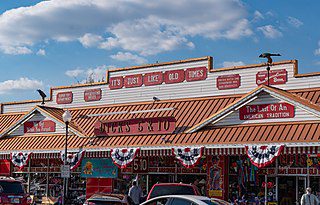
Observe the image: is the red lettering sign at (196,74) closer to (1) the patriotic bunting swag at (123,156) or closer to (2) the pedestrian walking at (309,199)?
(1) the patriotic bunting swag at (123,156)

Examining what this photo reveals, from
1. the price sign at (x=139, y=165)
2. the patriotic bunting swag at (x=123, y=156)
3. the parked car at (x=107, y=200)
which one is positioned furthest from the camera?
the price sign at (x=139, y=165)

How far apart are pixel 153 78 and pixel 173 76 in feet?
4.15

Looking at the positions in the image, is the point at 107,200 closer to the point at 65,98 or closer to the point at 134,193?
the point at 134,193

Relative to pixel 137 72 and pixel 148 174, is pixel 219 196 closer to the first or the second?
pixel 148 174

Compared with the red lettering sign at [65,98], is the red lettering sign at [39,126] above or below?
below

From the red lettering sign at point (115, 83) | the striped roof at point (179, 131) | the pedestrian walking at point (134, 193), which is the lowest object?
the pedestrian walking at point (134, 193)

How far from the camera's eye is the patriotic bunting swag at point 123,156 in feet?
81.0

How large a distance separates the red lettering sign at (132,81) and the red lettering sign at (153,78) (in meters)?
0.35

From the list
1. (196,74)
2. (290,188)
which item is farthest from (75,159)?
(290,188)

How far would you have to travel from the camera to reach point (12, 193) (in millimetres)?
21406

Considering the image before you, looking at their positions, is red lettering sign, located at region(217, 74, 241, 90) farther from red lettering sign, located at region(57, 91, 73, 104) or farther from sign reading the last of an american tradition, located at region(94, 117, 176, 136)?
red lettering sign, located at region(57, 91, 73, 104)

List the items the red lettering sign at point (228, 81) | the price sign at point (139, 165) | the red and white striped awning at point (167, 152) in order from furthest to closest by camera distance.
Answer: the price sign at point (139, 165)
the red lettering sign at point (228, 81)
the red and white striped awning at point (167, 152)

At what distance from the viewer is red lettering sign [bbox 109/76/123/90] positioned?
30.1m

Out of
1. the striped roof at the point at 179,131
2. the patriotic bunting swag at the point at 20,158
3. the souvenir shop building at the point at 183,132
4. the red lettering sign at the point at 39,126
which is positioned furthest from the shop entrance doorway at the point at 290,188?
the patriotic bunting swag at the point at 20,158
